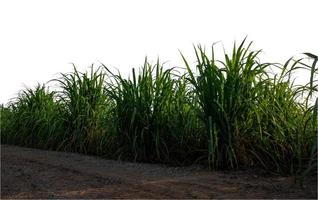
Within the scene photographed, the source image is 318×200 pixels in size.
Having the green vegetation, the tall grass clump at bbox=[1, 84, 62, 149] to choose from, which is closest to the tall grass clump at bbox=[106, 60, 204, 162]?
→ the green vegetation

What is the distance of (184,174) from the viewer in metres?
4.00

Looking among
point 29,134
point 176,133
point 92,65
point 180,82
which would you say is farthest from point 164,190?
point 29,134

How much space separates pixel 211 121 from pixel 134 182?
930mm

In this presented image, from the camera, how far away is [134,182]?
3.65m

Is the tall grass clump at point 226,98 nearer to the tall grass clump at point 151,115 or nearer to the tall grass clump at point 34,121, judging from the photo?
the tall grass clump at point 151,115

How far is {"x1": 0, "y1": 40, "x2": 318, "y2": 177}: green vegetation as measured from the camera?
13.3 ft

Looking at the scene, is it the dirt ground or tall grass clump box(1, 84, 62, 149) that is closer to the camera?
the dirt ground

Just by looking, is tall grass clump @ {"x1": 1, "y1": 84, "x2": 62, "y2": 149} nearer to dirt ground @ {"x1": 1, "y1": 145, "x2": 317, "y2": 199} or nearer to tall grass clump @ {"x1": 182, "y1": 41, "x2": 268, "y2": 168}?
dirt ground @ {"x1": 1, "y1": 145, "x2": 317, "y2": 199}

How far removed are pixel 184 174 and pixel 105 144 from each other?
70.3 inches

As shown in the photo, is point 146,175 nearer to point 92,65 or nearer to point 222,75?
point 222,75

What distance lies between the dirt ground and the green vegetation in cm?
23

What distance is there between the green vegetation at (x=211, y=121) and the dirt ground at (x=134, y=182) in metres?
0.23

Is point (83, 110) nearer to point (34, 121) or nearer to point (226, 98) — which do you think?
point (34, 121)

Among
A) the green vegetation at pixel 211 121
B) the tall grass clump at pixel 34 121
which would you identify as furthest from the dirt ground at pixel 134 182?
the tall grass clump at pixel 34 121
